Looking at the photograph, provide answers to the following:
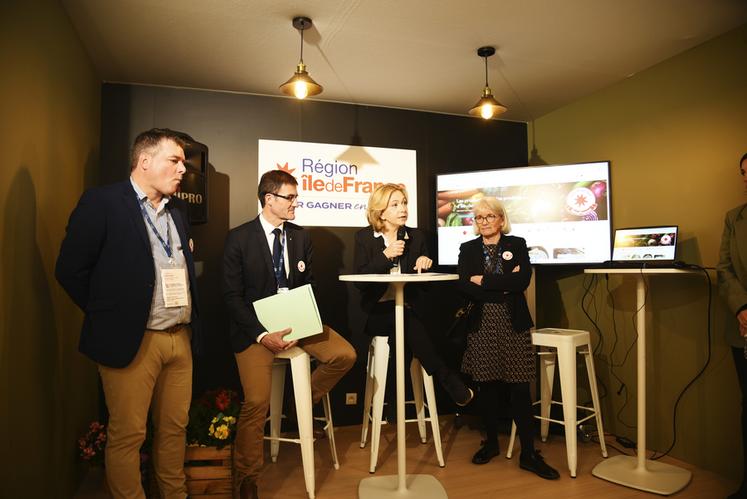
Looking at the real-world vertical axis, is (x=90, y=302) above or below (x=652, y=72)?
below

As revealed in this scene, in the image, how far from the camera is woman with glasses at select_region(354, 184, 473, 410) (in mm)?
2879

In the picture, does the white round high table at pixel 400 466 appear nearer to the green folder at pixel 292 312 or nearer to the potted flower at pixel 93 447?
the green folder at pixel 292 312

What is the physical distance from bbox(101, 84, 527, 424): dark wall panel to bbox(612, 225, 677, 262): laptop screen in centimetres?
155

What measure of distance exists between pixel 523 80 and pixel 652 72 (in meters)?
0.85

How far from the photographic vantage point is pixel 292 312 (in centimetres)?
247

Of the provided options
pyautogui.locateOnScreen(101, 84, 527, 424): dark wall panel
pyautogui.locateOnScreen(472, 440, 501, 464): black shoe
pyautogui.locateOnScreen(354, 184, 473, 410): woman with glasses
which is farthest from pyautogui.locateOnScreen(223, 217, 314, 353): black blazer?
pyautogui.locateOnScreen(472, 440, 501, 464): black shoe

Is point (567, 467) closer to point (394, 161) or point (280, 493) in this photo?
point (280, 493)

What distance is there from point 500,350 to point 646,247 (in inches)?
41.2

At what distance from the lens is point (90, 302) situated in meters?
2.01

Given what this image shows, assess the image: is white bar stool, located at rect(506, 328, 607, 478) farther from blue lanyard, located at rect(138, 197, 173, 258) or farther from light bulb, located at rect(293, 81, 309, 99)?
blue lanyard, located at rect(138, 197, 173, 258)

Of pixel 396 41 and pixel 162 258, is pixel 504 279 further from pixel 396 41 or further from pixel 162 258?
pixel 162 258

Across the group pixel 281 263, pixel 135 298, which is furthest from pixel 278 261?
pixel 135 298

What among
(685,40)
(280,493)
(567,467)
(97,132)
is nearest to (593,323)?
(567,467)

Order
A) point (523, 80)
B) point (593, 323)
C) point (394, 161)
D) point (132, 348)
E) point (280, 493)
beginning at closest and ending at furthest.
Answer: point (132, 348) < point (280, 493) < point (523, 80) < point (593, 323) < point (394, 161)
